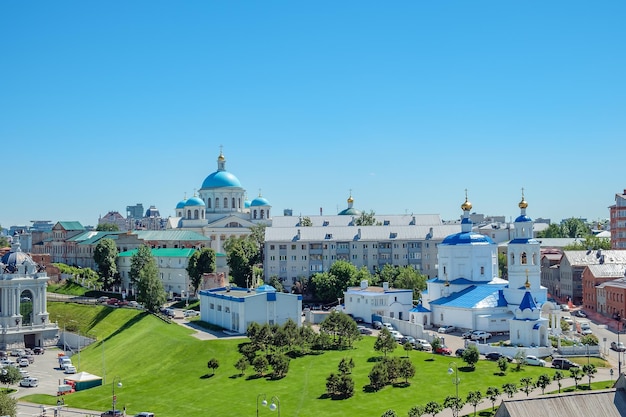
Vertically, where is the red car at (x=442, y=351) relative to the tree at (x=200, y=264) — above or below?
below

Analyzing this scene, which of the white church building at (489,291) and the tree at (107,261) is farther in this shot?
the tree at (107,261)

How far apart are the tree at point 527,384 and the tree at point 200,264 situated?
175 feet

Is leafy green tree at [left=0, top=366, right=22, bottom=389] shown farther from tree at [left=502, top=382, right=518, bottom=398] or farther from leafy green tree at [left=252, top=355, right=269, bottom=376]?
tree at [left=502, top=382, right=518, bottom=398]

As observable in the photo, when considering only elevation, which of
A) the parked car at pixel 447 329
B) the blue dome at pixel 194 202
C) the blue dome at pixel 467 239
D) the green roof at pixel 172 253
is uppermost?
the blue dome at pixel 194 202

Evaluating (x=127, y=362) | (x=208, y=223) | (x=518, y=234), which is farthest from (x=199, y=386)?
(x=208, y=223)

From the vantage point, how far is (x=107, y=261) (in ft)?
374

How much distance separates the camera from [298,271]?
113312mm

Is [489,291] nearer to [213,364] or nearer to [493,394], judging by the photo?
[213,364]

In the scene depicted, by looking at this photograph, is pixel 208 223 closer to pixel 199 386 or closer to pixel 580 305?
pixel 580 305

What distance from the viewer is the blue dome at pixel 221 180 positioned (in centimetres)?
14238

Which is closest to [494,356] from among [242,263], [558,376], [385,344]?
[385,344]

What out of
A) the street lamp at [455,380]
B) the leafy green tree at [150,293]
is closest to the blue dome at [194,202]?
the leafy green tree at [150,293]

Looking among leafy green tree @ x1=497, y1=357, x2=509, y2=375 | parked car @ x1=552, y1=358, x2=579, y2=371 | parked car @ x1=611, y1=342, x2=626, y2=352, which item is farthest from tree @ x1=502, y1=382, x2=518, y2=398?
parked car @ x1=611, y1=342, x2=626, y2=352

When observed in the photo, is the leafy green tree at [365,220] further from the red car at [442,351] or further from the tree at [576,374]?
the tree at [576,374]
